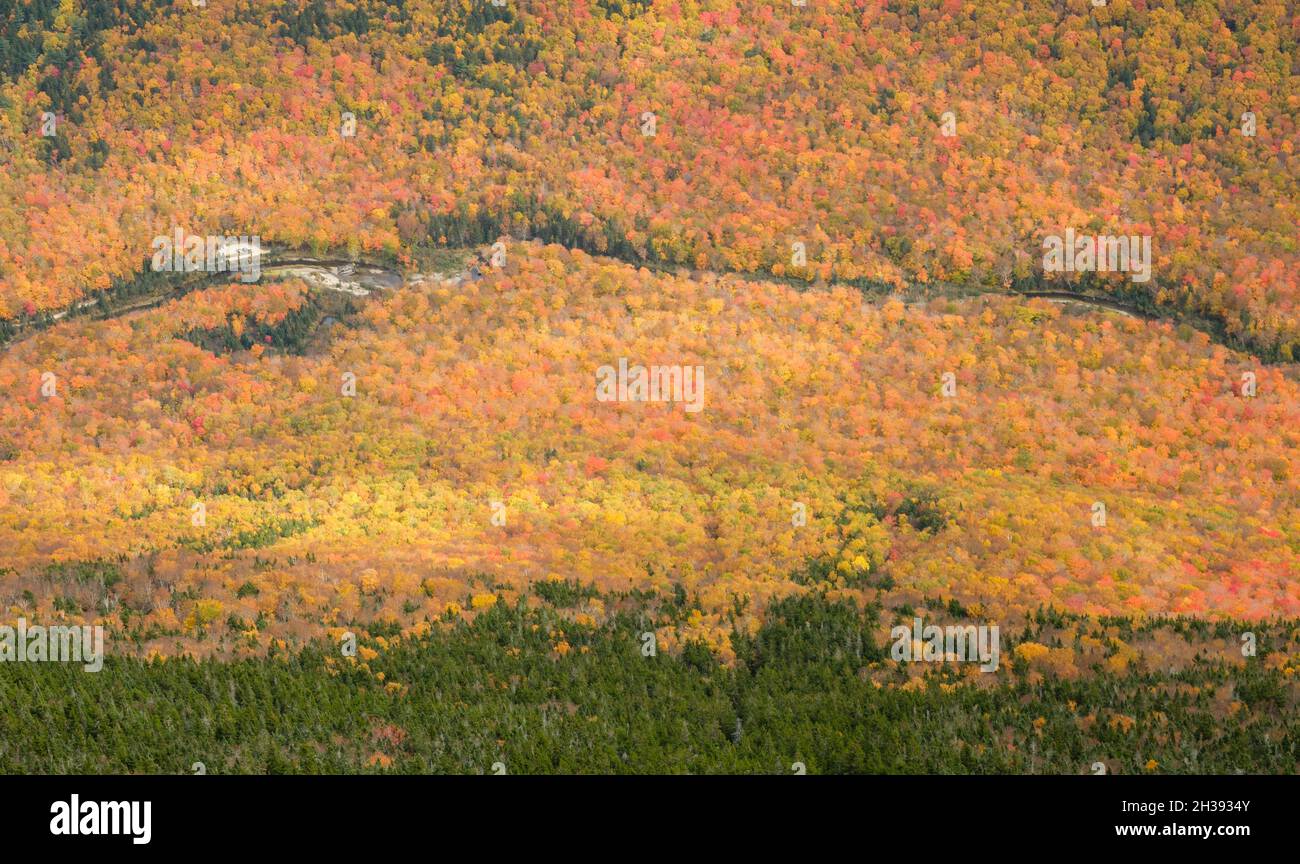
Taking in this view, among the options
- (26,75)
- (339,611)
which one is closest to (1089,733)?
(339,611)

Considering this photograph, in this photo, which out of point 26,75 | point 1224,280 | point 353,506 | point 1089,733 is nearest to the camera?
point 1089,733

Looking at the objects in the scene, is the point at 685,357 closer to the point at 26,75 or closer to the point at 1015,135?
the point at 1015,135

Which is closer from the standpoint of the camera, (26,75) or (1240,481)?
(1240,481)

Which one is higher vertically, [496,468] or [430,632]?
[496,468]

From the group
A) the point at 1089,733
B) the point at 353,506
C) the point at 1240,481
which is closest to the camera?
the point at 1089,733

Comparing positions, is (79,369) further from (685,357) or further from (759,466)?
(759,466)

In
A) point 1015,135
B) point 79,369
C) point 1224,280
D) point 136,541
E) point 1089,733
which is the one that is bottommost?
point 1089,733

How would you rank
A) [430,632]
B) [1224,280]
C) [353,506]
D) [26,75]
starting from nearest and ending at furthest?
1. [430,632]
2. [353,506]
3. [1224,280]
4. [26,75]

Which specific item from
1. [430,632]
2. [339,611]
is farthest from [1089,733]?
[339,611]

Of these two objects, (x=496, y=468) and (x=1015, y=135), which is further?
(x=1015, y=135)
